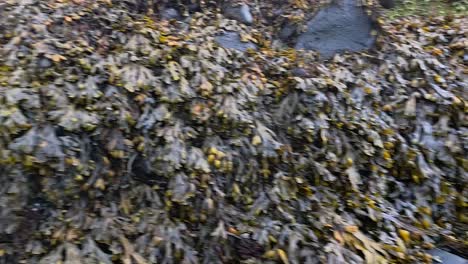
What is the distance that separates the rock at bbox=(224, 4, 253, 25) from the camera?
461cm

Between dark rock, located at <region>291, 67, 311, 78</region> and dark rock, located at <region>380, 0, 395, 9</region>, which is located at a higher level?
dark rock, located at <region>380, 0, 395, 9</region>

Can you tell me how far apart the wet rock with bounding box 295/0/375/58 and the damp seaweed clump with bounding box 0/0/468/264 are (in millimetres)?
223

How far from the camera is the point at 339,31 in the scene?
4594 mm

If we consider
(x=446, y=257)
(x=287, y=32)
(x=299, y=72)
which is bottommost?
(x=446, y=257)

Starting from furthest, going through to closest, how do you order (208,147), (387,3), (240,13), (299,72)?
(387,3) < (240,13) < (299,72) < (208,147)

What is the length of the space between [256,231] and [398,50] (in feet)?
7.66

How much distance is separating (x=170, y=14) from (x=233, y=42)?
0.72 m

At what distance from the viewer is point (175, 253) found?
133 inches

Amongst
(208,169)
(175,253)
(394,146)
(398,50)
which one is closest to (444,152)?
(394,146)

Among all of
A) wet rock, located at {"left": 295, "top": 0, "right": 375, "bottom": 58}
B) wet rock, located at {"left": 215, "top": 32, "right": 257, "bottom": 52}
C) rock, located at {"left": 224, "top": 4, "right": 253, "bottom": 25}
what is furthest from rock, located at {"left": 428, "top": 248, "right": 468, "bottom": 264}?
rock, located at {"left": 224, "top": 4, "right": 253, "bottom": 25}

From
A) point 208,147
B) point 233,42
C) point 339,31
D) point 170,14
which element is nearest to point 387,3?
point 339,31

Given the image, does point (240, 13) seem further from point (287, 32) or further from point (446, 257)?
point (446, 257)

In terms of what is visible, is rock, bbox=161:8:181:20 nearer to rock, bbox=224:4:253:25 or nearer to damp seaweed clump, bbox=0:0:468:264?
damp seaweed clump, bbox=0:0:468:264

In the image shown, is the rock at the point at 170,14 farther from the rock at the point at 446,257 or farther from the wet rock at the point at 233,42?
the rock at the point at 446,257
